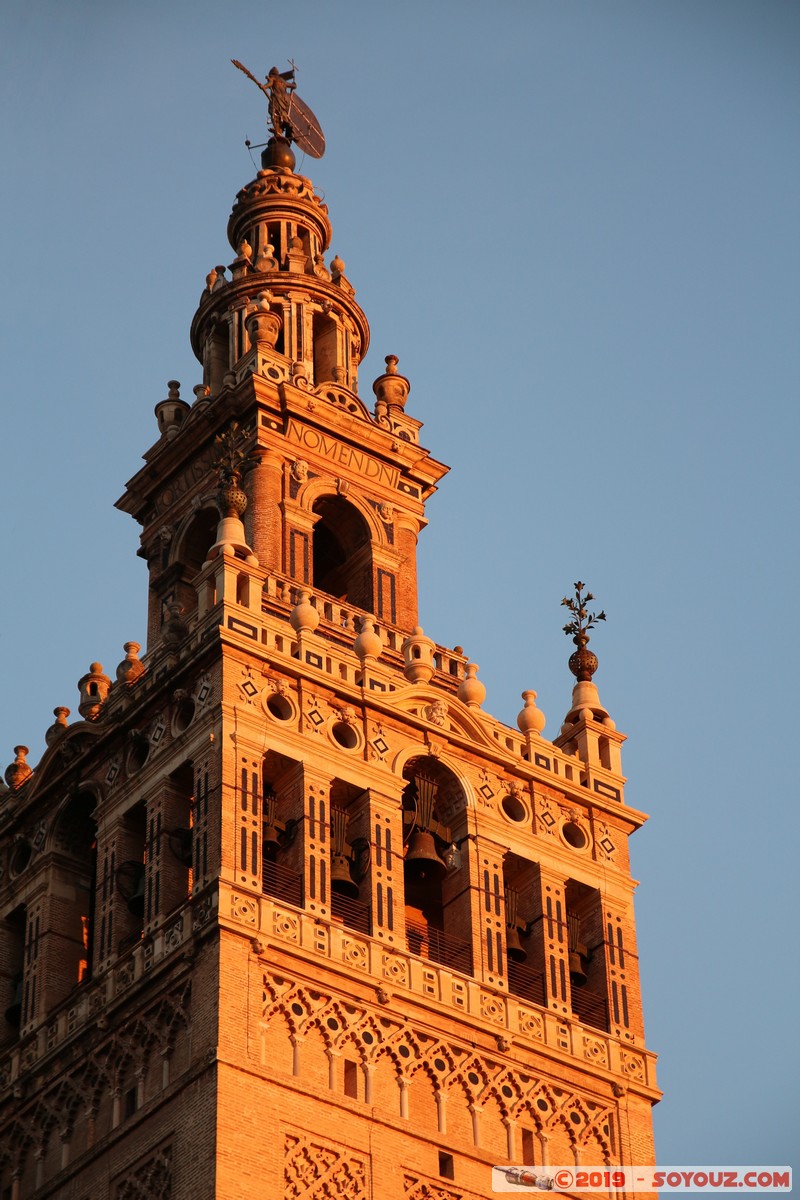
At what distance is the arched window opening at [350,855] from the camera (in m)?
64.4

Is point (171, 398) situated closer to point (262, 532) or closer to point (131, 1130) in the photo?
point (262, 532)

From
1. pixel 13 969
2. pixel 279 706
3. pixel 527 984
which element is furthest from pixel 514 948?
pixel 13 969

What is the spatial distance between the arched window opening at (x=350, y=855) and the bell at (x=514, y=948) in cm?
332

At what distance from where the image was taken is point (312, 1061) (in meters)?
61.5

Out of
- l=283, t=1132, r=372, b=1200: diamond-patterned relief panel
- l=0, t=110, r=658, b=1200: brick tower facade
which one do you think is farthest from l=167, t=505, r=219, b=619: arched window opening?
l=283, t=1132, r=372, b=1200: diamond-patterned relief panel

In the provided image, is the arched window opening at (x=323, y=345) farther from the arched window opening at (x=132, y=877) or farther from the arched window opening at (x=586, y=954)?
the arched window opening at (x=586, y=954)

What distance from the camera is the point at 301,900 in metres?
63.4

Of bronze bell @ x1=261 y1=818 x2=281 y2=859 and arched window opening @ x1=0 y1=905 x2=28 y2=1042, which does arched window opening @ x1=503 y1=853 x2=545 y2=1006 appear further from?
arched window opening @ x1=0 y1=905 x2=28 y2=1042

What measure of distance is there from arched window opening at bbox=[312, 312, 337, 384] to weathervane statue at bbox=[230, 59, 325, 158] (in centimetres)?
628

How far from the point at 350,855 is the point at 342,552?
33.8 ft

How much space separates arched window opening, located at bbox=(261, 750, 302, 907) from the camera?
6356cm

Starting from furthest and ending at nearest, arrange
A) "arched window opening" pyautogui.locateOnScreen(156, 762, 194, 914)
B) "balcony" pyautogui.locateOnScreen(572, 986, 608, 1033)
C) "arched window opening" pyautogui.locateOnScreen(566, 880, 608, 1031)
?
1. "arched window opening" pyautogui.locateOnScreen(566, 880, 608, 1031)
2. "balcony" pyautogui.locateOnScreen(572, 986, 608, 1033)
3. "arched window opening" pyautogui.locateOnScreen(156, 762, 194, 914)

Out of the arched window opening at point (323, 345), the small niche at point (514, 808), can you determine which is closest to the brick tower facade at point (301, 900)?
the small niche at point (514, 808)

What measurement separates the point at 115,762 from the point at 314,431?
9830 millimetres
